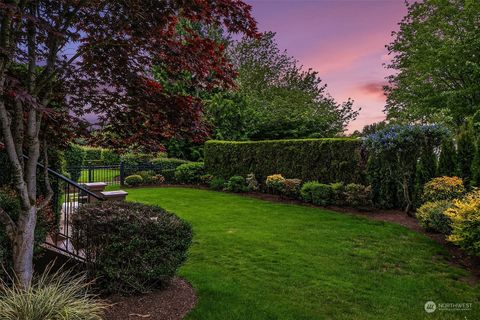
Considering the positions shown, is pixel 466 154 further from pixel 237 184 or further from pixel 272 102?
pixel 272 102

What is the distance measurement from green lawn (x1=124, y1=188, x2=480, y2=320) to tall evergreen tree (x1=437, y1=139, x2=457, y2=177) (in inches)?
83.6

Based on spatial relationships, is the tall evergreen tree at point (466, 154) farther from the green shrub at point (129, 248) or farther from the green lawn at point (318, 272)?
the green shrub at point (129, 248)

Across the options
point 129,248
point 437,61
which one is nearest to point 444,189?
point 129,248

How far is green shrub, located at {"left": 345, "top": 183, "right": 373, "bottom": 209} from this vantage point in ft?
30.7

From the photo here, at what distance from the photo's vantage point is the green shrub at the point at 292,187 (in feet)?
36.9

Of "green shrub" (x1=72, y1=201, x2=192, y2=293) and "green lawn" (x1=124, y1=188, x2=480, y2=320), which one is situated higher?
Result: "green shrub" (x1=72, y1=201, x2=192, y2=293)

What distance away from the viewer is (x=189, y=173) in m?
16.0

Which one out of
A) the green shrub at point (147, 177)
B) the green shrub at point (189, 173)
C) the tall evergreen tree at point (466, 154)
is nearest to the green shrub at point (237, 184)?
the green shrub at point (189, 173)

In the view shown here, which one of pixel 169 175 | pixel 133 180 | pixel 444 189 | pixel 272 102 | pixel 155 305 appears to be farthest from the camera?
pixel 272 102

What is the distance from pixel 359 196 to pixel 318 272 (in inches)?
203

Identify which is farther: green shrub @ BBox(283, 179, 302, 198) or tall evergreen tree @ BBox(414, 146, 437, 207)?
green shrub @ BBox(283, 179, 302, 198)

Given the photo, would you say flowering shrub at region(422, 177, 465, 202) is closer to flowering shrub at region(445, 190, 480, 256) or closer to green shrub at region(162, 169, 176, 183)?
flowering shrub at region(445, 190, 480, 256)

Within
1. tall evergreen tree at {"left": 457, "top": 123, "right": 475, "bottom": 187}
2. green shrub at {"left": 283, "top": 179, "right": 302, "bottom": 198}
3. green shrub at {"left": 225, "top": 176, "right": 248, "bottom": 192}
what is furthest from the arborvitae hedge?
tall evergreen tree at {"left": 457, "top": 123, "right": 475, "bottom": 187}

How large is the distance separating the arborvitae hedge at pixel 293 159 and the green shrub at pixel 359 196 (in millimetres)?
620
